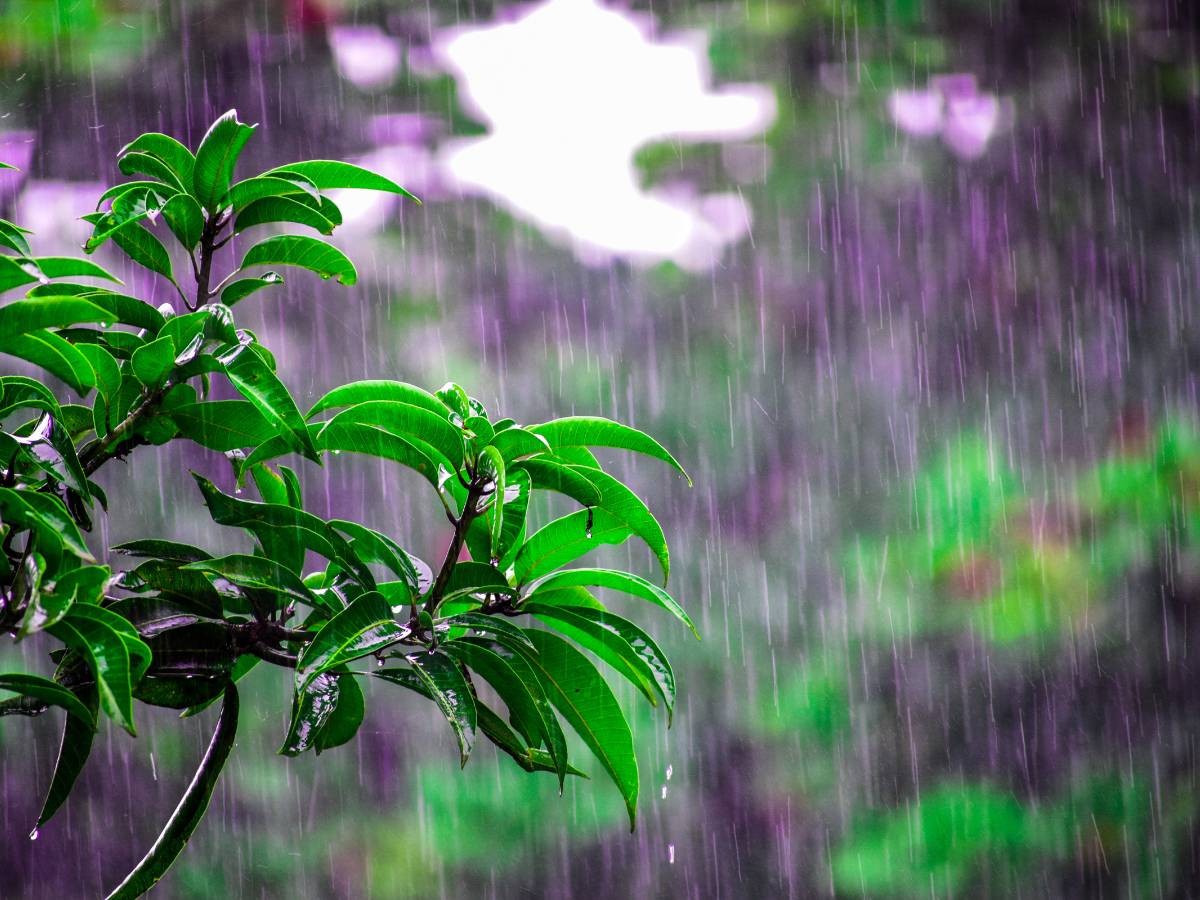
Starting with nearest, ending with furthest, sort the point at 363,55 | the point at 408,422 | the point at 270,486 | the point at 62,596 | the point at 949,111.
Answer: the point at 62,596, the point at 408,422, the point at 270,486, the point at 363,55, the point at 949,111

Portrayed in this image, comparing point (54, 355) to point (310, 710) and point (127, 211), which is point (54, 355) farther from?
point (310, 710)

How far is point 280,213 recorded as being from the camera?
542mm

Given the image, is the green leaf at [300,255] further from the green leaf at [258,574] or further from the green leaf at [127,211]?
the green leaf at [258,574]

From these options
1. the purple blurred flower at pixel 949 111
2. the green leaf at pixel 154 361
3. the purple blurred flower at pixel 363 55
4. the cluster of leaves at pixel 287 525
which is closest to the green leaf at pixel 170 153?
the cluster of leaves at pixel 287 525

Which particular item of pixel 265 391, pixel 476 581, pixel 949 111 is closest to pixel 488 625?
pixel 476 581

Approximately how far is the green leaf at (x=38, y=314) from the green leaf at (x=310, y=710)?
187mm

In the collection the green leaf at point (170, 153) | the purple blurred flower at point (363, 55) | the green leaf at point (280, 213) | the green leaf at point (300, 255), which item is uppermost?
the purple blurred flower at point (363, 55)

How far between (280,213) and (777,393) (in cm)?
208

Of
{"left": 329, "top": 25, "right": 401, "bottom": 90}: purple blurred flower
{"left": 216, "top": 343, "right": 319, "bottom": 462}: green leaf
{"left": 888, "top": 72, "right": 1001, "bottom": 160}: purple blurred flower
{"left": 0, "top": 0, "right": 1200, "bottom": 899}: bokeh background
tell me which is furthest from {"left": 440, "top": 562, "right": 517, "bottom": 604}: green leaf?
{"left": 888, "top": 72, "right": 1001, "bottom": 160}: purple blurred flower

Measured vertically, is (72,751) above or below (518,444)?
below

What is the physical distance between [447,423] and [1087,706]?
7.94 ft

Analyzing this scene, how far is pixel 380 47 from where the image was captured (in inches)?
91.4

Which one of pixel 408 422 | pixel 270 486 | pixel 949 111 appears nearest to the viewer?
pixel 408 422

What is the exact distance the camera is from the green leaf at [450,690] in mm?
474
